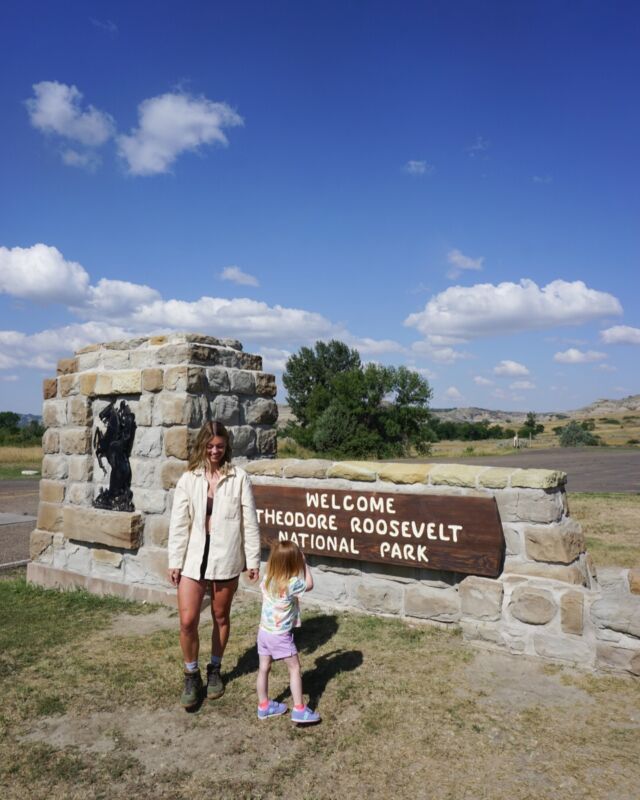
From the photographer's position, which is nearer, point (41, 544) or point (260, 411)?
point (260, 411)

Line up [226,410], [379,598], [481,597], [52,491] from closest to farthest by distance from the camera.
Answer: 1. [481,597]
2. [379,598]
3. [226,410]
4. [52,491]

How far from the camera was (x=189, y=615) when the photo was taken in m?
3.71

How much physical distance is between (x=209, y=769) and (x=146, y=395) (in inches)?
148

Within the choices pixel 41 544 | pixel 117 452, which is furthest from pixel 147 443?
pixel 41 544

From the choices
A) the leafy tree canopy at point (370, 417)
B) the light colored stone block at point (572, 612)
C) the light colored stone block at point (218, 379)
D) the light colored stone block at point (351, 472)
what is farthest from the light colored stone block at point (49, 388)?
the leafy tree canopy at point (370, 417)

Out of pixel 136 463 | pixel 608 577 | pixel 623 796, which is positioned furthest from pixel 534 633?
pixel 136 463

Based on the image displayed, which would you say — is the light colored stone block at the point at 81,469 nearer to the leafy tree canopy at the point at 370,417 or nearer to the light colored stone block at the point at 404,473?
the light colored stone block at the point at 404,473

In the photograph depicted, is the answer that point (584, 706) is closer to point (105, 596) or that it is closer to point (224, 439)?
point (224, 439)

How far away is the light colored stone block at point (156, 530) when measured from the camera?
19.3ft

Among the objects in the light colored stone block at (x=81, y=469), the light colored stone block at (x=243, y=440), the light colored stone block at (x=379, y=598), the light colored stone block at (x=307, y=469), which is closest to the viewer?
the light colored stone block at (x=379, y=598)

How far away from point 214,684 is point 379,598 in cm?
174

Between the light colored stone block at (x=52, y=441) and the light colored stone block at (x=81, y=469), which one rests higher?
the light colored stone block at (x=52, y=441)

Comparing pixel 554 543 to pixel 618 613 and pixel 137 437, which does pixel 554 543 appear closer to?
pixel 618 613

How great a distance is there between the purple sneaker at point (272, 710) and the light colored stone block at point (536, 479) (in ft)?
7.21
